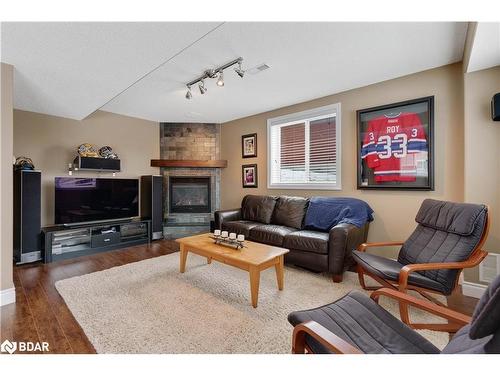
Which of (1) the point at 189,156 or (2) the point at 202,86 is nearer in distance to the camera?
(2) the point at 202,86

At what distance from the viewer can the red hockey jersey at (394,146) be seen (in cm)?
290

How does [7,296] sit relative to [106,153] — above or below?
below

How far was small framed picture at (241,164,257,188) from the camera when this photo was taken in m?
4.73

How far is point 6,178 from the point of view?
2213mm

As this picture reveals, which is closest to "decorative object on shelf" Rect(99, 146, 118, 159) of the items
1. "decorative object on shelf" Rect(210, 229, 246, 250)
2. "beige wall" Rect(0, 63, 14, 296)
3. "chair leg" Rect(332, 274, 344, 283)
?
"beige wall" Rect(0, 63, 14, 296)

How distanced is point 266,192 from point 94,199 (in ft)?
9.70

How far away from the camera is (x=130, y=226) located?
4.22 meters

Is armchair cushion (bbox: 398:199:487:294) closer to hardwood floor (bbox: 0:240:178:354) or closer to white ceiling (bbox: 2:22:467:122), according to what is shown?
white ceiling (bbox: 2:22:467:122)

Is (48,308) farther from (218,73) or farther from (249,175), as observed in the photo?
(249,175)

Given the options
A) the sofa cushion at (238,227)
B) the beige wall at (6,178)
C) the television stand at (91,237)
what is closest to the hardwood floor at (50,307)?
the television stand at (91,237)

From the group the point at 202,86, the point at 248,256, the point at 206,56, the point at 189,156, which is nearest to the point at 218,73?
the point at 206,56

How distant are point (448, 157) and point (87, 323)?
12.7 feet

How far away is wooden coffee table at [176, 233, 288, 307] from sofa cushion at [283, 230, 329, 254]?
0.51 metres

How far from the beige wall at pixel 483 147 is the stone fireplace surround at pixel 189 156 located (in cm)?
402
